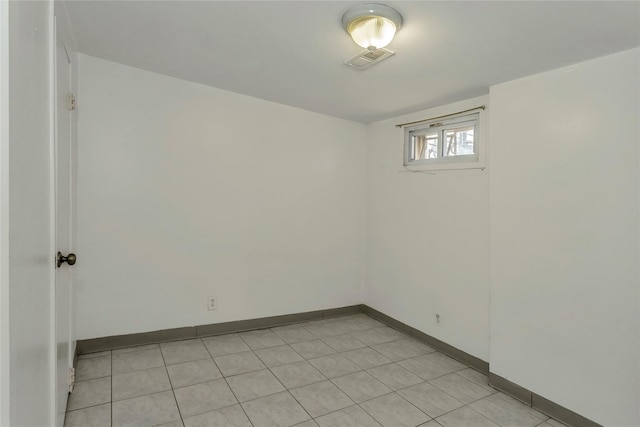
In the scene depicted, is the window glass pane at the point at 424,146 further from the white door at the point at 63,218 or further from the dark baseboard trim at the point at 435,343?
the white door at the point at 63,218

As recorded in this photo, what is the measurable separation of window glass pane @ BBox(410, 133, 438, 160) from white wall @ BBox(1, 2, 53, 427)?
9.91ft

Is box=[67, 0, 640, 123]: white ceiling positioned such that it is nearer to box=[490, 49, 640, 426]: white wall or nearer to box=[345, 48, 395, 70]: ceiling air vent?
box=[345, 48, 395, 70]: ceiling air vent

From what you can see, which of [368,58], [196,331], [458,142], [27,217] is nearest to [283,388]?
[196,331]

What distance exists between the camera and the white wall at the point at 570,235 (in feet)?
6.50

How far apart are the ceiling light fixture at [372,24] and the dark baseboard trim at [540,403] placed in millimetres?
2476

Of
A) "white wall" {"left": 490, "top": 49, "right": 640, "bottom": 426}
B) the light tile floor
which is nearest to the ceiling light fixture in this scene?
"white wall" {"left": 490, "top": 49, "right": 640, "bottom": 426}

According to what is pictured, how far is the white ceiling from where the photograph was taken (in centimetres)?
177

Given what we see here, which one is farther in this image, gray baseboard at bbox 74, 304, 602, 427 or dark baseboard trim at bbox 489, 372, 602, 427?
gray baseboard at bbox 74, 304, 602, 427

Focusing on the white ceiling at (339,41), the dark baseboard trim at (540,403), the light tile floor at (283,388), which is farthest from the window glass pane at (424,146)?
the dark baseboard trim at (540,403)

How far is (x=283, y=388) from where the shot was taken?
245 centimetres

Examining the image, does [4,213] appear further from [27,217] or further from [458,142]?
[458,142]

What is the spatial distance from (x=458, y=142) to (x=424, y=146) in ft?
1.38

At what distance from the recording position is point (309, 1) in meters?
1.74

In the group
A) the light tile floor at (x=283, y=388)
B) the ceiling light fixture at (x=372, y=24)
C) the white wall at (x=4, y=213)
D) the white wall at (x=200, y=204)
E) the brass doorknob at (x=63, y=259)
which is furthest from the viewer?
the white wall at (x=200, y=204)
